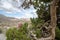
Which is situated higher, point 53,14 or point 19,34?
point 53,14

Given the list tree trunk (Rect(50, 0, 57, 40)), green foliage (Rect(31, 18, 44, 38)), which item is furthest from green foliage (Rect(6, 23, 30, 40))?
tree trunk (Rect(50, 0, 57, 40))

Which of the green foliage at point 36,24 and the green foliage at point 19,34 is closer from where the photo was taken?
the green foliage at point 19,34

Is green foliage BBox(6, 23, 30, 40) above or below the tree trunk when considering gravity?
below

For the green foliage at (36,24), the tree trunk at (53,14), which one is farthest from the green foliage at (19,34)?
the tree trunk at (53,14)

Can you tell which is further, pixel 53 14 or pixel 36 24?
pixel 36 24

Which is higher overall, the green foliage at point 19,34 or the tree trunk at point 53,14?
the tree trunk at point 53,14

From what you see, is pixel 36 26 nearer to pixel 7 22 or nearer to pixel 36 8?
pixel 36 8

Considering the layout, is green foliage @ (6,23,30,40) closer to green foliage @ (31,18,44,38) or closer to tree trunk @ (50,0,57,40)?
green foliage @ (31,18,44,38)

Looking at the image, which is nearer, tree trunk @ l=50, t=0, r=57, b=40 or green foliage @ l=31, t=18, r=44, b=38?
tree trunk @ l=50, t=0, r=57, b=40

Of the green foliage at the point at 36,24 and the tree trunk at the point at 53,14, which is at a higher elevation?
the tree trunk at the point at 53,14

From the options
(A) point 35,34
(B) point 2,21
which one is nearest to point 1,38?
(B) point 2,21

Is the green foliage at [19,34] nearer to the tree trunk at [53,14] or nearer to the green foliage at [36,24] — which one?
the green foliage at [36,24]

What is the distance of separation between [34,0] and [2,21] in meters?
1.13

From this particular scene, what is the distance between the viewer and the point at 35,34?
2.39 metres
